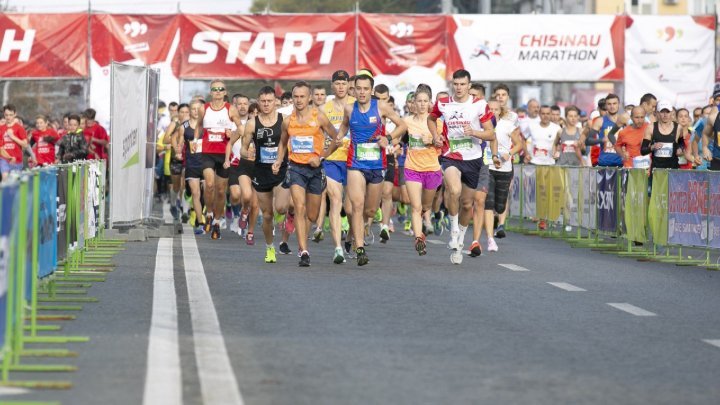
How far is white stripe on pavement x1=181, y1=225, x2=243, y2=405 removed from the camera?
7.96m

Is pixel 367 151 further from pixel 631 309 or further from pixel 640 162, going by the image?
pixel 640 162

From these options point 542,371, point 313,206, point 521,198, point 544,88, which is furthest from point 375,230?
point 544,88

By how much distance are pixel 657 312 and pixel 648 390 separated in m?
4.19

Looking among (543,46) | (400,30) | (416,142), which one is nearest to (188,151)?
(416,142)

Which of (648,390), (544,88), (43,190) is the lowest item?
(648,390)

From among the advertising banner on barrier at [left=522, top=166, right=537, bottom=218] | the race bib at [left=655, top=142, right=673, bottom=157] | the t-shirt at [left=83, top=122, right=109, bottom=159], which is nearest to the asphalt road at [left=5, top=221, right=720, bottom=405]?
the race bib at [left=655, top=142, right=673, bottom=157]

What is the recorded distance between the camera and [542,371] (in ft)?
29.5

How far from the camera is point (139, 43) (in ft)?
117

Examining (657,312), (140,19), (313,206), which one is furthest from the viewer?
(140,19)

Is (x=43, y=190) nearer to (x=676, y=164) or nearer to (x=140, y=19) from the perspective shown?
(x=676, y=164)

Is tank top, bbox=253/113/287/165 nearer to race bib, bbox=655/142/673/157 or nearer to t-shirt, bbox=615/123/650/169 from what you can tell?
race bib, bbox=655/142/673/157

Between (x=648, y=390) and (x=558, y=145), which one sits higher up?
(x=558, y=145)

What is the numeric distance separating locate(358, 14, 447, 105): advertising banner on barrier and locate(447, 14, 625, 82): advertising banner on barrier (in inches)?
27.1

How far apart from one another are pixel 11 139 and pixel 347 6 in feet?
247
